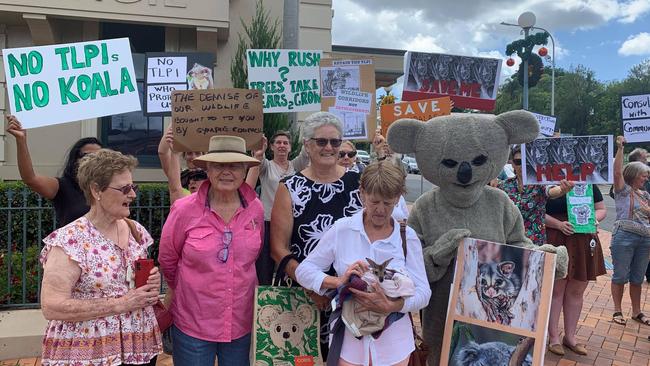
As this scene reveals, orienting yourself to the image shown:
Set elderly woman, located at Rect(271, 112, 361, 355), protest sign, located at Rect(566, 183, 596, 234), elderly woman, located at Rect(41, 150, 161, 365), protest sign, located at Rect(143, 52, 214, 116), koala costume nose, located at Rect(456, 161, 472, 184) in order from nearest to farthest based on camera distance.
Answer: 1. elderly woman, located at Rect(41, 150, 161, 365)
2. elderly woman, located at Rect(271, 112, 361, 355)
3. koala costume nose, located at Rect(456, 161, 472, 184)
4. protest sign, located at Rect(143, 52, 214, 116)
5. protest sign, located at Rect(566, 183, 596, 234)

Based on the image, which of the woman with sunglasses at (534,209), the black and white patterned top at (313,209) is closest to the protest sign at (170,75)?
the black and white patterned top at (313,209)

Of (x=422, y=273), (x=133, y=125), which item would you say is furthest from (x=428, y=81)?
(x=133, y=125)

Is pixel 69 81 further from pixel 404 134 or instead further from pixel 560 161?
pixel 560 161

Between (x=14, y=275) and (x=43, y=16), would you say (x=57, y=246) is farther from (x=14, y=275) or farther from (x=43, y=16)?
(x=43, y=16)

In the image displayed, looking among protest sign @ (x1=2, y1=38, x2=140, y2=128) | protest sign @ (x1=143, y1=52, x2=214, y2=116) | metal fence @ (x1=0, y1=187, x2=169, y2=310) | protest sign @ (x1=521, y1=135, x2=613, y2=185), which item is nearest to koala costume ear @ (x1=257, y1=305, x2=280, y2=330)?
protest sign @ (x1=2, y1=38, x2=140, y2=128)

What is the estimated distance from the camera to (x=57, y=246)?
204 cm

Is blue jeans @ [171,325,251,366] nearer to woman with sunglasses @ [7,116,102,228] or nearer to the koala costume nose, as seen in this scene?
woman with sunglasses @ [7,116,102,228]

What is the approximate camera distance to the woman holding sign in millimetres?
4410

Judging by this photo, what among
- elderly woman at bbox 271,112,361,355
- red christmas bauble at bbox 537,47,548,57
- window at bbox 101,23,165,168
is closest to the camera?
elderly woman at bbox 271,112,361,355

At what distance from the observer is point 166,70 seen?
401 cm

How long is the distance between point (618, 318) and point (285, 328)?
4.50 m

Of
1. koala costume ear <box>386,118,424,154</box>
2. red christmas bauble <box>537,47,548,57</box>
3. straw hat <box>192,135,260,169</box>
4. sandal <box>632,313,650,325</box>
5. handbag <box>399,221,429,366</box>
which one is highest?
red christmas bauble <box>537,47,548,57</box>

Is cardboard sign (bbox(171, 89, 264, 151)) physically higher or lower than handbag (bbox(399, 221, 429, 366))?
higher

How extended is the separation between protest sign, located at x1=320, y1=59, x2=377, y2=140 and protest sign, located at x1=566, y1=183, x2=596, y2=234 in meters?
1.90
